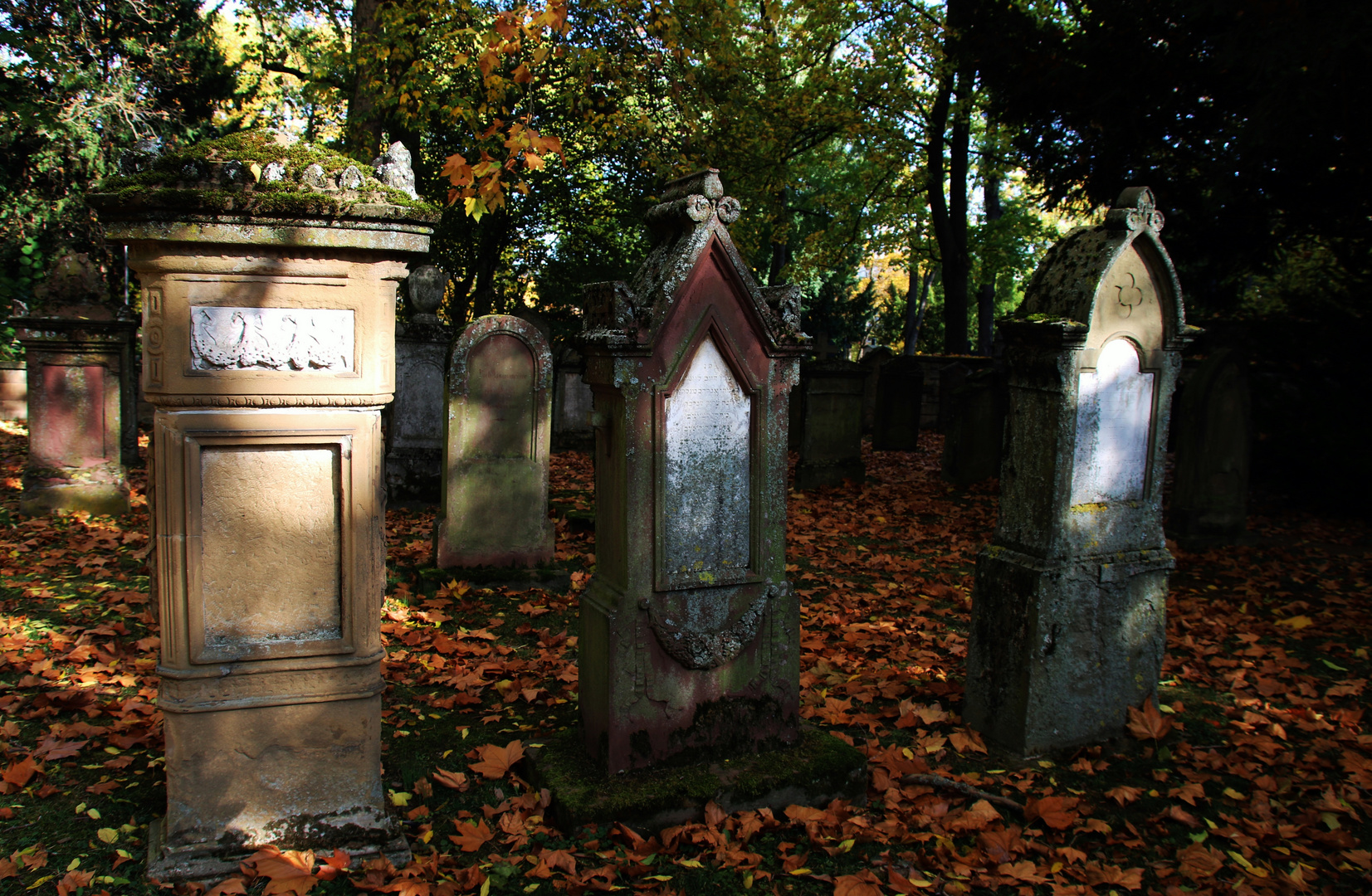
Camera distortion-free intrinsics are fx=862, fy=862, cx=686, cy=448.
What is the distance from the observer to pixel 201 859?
118 inches

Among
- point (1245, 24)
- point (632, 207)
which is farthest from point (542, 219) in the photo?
point (1245, 24)

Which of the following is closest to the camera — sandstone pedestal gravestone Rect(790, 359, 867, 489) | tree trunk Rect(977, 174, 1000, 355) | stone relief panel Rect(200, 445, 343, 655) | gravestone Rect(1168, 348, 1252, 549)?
stone relief panel Rect(200, 445, 343, 655)

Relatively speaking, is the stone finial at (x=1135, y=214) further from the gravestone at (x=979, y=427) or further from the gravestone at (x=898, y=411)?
the gravestone at (x=898, y=411)

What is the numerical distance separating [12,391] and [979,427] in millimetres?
16167

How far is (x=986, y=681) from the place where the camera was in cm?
438

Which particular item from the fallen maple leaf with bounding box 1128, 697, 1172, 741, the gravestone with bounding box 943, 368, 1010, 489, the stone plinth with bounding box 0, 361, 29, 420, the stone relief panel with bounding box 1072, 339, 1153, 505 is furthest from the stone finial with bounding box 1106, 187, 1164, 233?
the stone plinth with bounding box 0, 361, 29, 420

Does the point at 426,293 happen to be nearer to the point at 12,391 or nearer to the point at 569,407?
the point at 569,407

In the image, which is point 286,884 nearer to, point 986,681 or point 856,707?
point 856,707

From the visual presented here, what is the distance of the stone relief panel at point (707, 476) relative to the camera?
360cm

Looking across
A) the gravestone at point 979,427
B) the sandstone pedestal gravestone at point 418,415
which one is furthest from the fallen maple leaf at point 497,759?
the gravestone at point 979,427

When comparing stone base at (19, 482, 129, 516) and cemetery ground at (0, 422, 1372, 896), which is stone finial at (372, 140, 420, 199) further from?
stone base at (19, 482, 129, 516)

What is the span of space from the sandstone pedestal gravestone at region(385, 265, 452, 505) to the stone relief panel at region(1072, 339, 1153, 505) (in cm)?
719

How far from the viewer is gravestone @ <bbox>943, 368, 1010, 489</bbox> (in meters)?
11.2

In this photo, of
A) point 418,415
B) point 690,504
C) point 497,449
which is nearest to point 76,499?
point 418,415
